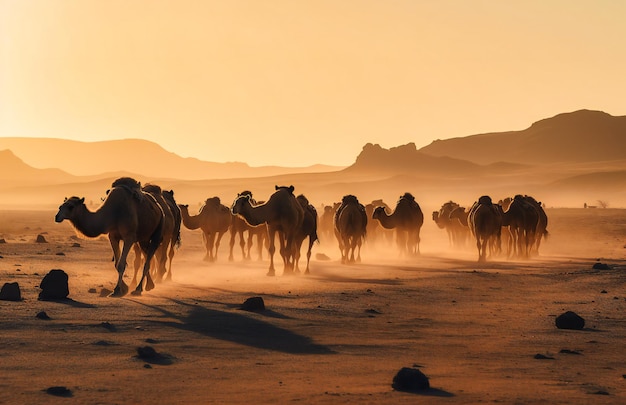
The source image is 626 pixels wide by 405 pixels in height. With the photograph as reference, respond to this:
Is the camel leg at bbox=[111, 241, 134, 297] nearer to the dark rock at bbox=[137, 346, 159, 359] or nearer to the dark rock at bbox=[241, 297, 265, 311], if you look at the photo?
the dark rock at bbox=[241, 297, 265, 311]

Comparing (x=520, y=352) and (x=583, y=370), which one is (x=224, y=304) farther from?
(x=583, y=370)

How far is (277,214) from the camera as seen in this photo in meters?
27.6

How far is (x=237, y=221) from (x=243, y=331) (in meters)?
23.2

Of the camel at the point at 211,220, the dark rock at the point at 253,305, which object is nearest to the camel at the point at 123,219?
the dark rock at the point at 253,305

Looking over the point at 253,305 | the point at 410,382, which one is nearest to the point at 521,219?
the point at 253,305

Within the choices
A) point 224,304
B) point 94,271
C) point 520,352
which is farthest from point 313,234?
point 520,352

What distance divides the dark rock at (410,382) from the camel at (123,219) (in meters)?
9.90

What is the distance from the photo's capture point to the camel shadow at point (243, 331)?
13.6 m

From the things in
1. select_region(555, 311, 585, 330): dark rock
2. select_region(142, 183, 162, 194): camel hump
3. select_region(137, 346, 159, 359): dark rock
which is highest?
select_region(142, 183, 162, 194): camel hump

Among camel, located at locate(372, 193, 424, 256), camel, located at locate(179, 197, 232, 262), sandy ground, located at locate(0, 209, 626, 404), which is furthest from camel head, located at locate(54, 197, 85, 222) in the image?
camel, located at locate(372, 193, 424, 256)

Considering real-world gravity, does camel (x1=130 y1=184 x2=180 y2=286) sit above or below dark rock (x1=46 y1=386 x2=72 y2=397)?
above

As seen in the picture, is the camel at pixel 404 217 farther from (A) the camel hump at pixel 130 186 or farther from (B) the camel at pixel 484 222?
(A) the camel hump at pixel 130 186

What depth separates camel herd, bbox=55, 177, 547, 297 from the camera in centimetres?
1998

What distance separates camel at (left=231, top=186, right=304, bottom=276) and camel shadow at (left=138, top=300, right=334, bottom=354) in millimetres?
9984
